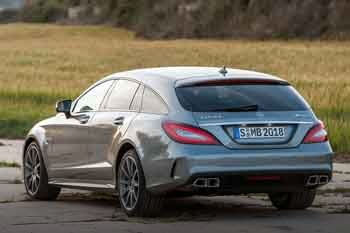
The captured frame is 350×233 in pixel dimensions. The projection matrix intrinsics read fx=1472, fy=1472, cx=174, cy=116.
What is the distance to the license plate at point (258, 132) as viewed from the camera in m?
12.2

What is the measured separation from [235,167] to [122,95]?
1.78 meters

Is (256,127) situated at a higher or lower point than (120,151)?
higher

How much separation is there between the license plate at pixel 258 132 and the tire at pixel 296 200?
3.11 feet

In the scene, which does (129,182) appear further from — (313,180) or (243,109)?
(313,180)

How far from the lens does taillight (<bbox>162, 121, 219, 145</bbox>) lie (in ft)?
→ 39.8

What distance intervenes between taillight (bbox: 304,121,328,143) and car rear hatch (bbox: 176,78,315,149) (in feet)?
0.12

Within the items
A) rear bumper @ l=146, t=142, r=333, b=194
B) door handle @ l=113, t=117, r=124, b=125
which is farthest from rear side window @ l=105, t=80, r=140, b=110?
rear bumper @ l=146, t=142, r=333, b=194

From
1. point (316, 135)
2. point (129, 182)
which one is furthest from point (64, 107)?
point (316, 135)

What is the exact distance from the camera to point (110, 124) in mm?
13227

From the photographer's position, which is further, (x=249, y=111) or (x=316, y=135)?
(x=316, y=135)

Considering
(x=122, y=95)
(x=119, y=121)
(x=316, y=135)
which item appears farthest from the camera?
(x=122, y=95)

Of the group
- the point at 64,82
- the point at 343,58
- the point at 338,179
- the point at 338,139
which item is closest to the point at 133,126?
the point at 338,179

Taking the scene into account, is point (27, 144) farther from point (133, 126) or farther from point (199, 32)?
point (199, 32)

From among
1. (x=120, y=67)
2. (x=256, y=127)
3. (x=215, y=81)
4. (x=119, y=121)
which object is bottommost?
(x=120, y=67)
